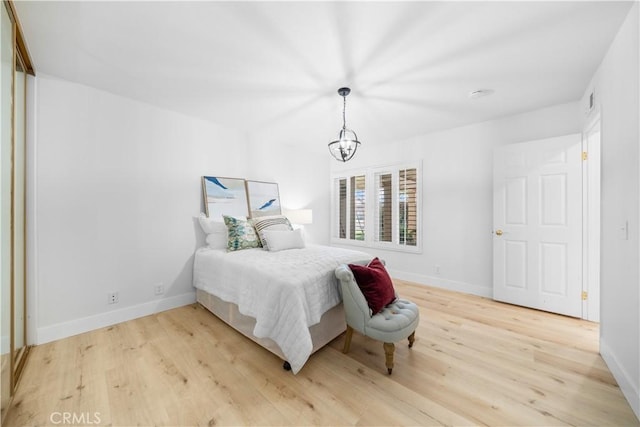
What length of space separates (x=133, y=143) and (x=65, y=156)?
1.88ft

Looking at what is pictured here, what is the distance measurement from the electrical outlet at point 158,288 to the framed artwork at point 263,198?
141cm

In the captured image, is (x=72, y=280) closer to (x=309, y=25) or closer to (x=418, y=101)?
(x=309, y=25)

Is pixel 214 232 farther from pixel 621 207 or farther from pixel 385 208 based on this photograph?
pixel 621 207

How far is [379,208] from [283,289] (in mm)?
3102

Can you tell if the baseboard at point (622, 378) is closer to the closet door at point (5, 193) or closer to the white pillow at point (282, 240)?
the white pillow at point (282, 240)

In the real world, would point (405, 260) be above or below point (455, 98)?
below

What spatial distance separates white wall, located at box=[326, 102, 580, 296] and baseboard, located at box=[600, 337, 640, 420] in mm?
1425

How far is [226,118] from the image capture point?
130 inches

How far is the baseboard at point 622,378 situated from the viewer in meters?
1.48

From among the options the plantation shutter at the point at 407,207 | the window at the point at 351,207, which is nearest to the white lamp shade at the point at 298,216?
the window at the point at 351,207

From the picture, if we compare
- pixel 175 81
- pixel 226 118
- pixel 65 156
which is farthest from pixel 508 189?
pixel 65 156

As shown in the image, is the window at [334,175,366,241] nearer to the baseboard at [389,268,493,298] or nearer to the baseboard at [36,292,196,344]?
the baseboard at [389,268,493,298]

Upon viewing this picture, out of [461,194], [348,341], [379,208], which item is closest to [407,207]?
[379,208]

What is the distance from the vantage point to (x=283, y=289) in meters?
1.88
